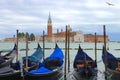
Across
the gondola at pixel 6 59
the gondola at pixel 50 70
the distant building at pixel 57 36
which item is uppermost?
the distant building at pixel 57 36

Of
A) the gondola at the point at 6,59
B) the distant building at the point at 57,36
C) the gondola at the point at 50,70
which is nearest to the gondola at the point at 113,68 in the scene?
the gondola at the point at 50,70

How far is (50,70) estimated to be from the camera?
51.8 feet

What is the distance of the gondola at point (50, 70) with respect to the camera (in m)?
14.6

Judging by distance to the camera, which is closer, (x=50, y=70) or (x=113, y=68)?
(x=50, y=70)

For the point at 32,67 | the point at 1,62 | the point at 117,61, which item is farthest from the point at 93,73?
the point at 1,62

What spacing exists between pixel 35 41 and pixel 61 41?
726 centimetres

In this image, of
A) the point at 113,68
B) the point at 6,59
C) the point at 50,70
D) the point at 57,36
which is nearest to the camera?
the point at 50,70

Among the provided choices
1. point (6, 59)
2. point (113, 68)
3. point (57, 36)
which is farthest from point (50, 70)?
point (57, 36)

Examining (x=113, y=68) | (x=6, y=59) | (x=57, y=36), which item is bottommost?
(x=113, y=68)

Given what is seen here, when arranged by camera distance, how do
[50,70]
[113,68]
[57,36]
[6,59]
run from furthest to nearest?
[57,36] < [6,59] < [113,68] < [50,70]

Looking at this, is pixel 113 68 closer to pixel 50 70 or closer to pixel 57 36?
pixel 50 70

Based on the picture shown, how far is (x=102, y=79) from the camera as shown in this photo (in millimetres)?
18094

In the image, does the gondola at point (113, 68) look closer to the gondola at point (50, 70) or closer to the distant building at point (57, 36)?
the gondola at point (50, 70)

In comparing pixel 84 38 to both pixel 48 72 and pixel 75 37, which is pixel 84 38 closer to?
pixel 75 37
